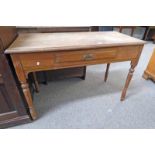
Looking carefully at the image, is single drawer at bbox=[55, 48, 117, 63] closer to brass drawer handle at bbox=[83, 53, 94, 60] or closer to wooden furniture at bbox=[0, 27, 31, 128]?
brass drawer handle at bbox=[83, 53, 94, 60]

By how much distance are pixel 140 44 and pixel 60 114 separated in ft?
3.21

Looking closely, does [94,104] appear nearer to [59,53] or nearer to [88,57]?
[88,57]

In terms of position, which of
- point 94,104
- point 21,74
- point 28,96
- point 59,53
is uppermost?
point 59,53

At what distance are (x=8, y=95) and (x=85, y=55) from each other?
2.14ft

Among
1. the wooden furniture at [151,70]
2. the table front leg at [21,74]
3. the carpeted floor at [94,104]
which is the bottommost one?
the carpeted floor at [94,104]

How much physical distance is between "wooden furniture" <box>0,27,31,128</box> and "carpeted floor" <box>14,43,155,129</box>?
101 millimetres

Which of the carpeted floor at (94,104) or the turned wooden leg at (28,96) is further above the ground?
the turned wooden leg at (28,96)

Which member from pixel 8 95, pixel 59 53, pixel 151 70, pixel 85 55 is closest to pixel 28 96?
pixel 8 95

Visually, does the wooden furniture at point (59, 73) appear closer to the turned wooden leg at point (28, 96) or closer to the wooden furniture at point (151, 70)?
the turned wooden leg at point (28, 96)

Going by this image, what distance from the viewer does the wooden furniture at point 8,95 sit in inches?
30.4

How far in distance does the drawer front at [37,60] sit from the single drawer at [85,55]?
2.2 inches

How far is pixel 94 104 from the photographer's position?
1.36 m

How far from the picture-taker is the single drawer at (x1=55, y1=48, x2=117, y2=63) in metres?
0.86

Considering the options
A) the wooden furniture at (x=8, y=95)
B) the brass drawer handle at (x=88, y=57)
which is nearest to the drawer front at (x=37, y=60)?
the wooden furniture at (x=8, y=95)
